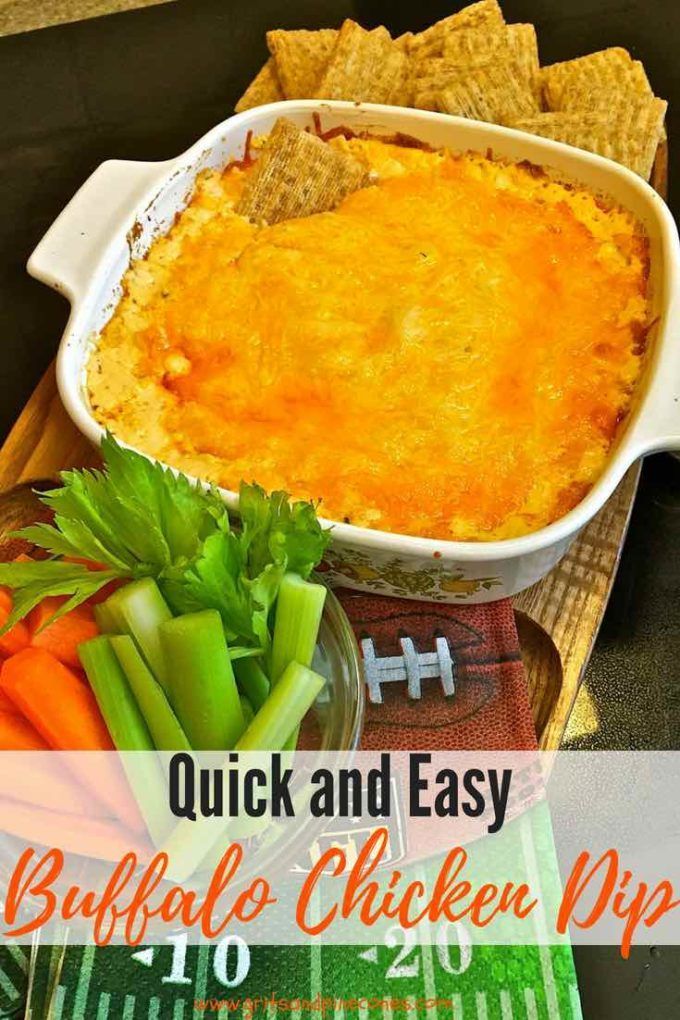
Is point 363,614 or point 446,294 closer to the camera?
point 363,614

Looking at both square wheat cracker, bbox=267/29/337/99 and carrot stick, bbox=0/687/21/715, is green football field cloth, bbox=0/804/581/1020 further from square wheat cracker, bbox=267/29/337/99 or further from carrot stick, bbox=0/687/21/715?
square wheat cracker, bbox=267/29/337/99

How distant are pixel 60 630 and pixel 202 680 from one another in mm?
277

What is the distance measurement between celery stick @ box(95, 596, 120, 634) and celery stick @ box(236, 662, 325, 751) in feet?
0.81

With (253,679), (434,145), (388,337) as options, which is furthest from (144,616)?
(434,145)

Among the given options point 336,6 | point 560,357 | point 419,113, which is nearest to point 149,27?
point 336,6

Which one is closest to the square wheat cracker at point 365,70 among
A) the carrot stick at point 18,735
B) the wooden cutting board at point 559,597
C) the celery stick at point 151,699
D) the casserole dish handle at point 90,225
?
the casserole dish handle at point 90,225

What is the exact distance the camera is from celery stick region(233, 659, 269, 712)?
1298mm

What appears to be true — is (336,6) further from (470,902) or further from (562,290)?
(470,902)

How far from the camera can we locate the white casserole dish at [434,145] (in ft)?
4.51

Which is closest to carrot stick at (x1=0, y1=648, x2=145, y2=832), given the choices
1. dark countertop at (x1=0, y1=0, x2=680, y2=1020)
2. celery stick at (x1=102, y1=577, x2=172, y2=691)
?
celery stick at (x1=102, y1=577, x2=172, y2=691)

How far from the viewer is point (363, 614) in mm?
1553

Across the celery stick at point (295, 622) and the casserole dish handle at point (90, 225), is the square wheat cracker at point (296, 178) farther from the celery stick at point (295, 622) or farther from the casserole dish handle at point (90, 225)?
the celery stick at point (295, 622)

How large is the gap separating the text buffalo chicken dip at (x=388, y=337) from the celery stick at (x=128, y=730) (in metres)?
0.40

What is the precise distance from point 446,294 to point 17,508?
3.02 ft
